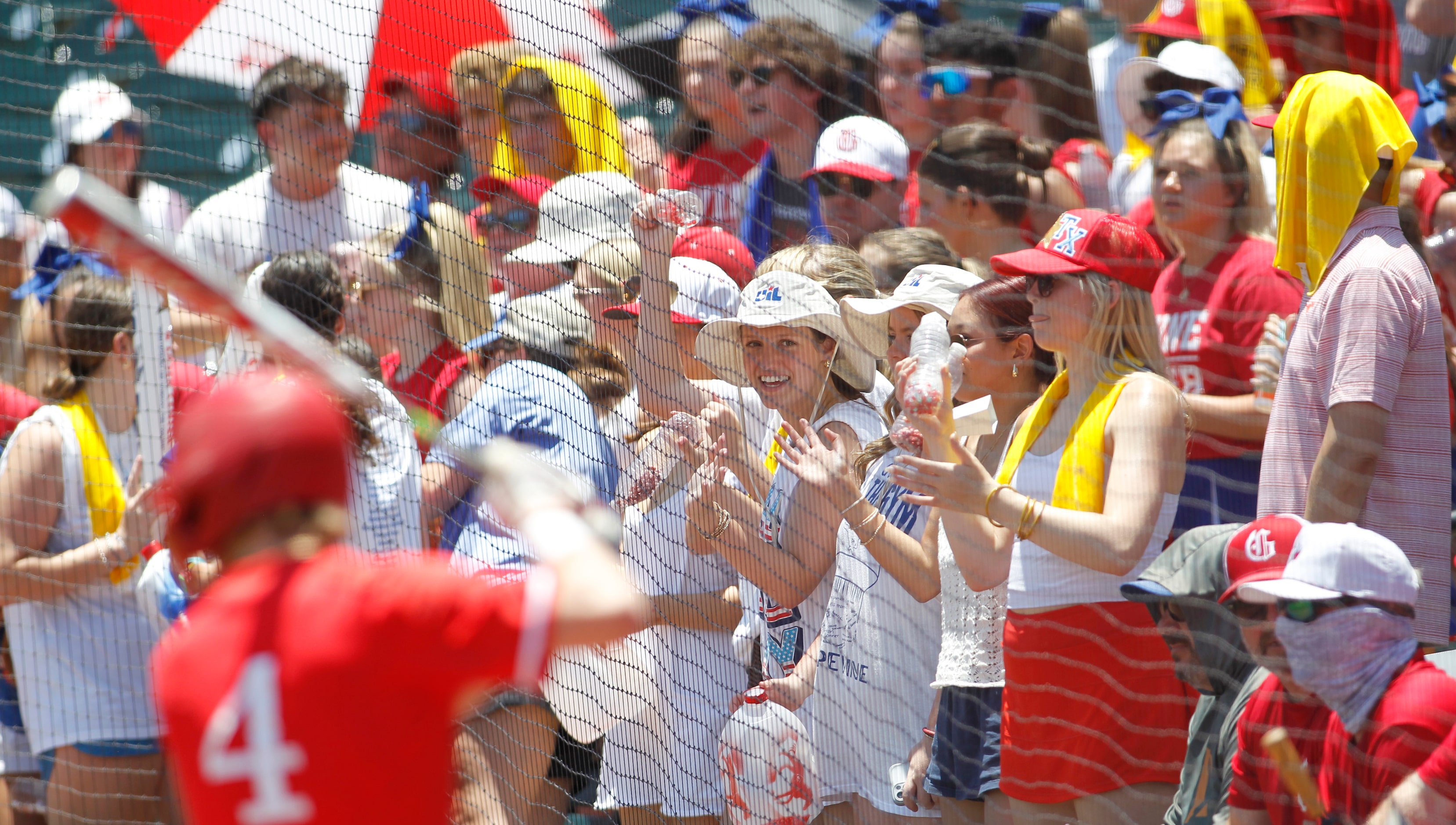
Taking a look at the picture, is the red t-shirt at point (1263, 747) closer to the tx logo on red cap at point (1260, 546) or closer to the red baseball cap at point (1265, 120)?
the tx logo on red cap at point (1260, 546)

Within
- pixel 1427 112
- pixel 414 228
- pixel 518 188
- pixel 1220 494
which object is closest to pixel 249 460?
pixel 1220 494

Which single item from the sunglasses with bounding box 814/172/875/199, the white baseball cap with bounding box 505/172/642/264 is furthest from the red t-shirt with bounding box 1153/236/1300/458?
the white baseball cap with bounding box 505/172/642/264

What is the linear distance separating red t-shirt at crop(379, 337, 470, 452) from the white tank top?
65.0 inches

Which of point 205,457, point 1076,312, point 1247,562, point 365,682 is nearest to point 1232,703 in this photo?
point 1247,562

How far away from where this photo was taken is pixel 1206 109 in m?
3.36

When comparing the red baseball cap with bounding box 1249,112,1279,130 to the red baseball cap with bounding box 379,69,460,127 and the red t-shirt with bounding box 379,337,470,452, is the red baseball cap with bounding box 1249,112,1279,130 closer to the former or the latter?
the red t-shirt with bounding box 379,337,470,452

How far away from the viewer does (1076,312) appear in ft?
9.05

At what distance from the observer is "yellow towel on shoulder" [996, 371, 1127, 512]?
2650mm

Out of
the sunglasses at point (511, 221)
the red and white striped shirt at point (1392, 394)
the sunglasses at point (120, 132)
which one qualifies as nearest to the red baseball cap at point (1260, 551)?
the red and white striped shirt at point (1392, 394)

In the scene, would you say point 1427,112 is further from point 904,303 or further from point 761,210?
point 761,210

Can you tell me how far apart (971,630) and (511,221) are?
200cm

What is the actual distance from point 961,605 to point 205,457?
1668 mm

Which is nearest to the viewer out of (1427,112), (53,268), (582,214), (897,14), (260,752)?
(260,752)

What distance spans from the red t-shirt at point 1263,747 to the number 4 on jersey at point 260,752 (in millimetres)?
1392
